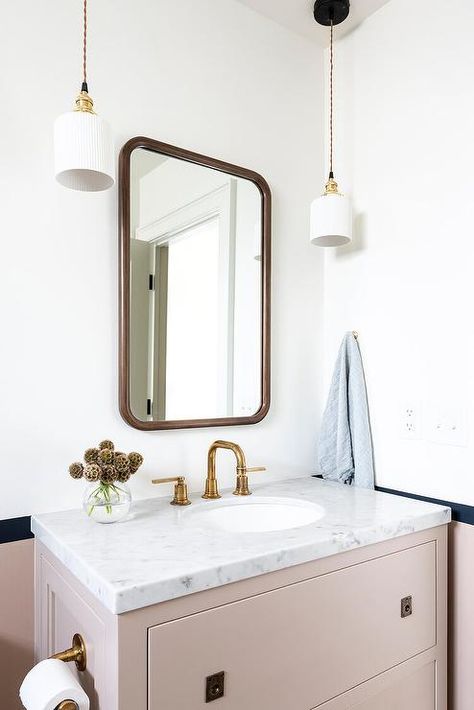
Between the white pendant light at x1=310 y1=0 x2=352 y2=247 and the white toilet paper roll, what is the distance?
129cm

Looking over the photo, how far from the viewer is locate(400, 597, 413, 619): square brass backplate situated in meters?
1.31

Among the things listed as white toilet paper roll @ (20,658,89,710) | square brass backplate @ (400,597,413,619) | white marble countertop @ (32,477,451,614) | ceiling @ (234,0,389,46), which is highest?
ceiling @ (234,0,389,46)

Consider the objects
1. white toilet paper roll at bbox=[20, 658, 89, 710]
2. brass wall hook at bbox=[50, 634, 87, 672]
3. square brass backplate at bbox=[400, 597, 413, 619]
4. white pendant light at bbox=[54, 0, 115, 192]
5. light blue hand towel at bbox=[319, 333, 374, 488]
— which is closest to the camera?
white toilet paper roll at bbox=[20, 658, 89, 710]

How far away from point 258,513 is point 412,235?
948 millimetres

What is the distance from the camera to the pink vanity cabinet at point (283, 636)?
0.92 meters

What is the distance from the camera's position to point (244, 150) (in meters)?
1.73

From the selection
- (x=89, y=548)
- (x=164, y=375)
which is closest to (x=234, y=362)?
(x=164, y=375)

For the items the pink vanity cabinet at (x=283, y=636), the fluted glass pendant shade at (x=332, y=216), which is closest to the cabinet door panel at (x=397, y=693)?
the pink vanity cabinet at (x=283, y=636)

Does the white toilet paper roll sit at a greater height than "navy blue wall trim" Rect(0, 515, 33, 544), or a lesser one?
lesser

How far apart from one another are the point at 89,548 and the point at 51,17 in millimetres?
1309

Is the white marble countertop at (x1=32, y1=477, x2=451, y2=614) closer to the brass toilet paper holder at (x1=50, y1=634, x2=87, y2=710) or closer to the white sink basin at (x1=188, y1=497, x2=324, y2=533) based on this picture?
Result: the white sink basin at (x1=188, y1=497, x2=324, y2=533)

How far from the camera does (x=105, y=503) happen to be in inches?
48.3

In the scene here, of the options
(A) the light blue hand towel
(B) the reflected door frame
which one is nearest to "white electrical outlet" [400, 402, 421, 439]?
(A) the light blue hand towel

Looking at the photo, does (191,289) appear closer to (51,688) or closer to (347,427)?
(347,427)
